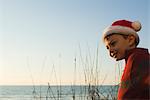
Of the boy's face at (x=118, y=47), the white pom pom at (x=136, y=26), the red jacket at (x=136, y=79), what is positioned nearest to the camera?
the red jacket at (x=136, y=79)

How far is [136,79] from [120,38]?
34 centimetres

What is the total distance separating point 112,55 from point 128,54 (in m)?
0.11

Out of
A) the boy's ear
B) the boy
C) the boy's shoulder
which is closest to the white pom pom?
the boy

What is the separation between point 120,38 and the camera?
241 centimetres

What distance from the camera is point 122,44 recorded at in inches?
92.4

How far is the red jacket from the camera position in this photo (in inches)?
84.8

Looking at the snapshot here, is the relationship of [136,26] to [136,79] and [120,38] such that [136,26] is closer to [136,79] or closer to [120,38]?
[120,38]

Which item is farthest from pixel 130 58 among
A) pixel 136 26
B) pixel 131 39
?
pixel 136 26

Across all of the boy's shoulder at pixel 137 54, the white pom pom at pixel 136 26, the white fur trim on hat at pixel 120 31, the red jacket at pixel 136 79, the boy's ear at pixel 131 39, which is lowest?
the red jacket at pixel 136 79

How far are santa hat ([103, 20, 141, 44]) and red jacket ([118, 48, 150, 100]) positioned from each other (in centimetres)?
20

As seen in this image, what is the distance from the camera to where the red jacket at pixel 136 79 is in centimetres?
215

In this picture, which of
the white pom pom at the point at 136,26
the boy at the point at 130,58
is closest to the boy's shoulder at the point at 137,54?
the boy at the point at 130,58

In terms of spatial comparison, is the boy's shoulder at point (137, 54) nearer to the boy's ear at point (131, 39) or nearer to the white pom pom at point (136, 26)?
the boy's ear at point (131, 39)

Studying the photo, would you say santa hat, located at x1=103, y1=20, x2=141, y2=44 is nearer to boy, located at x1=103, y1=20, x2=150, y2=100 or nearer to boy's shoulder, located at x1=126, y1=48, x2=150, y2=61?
boy, located at x1=103, y1=20, x2=150, y2=100
